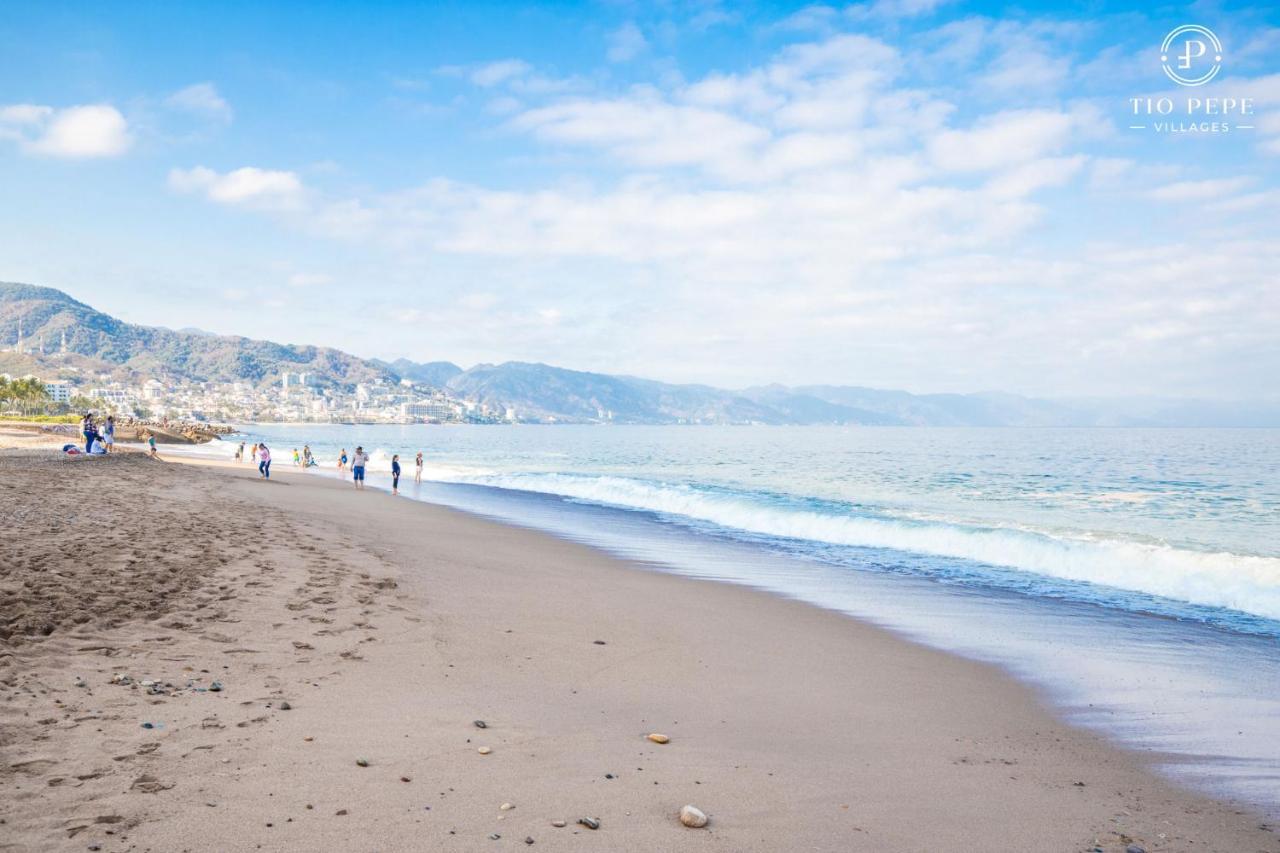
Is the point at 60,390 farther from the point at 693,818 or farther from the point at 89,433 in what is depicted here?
the point at 693,818

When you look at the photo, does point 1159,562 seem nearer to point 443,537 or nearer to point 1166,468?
point 443,537

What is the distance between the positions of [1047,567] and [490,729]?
15317mm

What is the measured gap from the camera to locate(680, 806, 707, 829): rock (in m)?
4.05

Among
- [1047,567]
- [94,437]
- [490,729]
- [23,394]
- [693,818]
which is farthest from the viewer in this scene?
[23,394]

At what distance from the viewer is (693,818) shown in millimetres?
4062

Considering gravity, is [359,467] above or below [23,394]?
below

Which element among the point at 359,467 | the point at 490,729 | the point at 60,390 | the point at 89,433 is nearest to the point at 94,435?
the point at 89,433

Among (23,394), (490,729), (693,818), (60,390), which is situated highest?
(60,390)

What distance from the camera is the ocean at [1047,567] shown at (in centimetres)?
714

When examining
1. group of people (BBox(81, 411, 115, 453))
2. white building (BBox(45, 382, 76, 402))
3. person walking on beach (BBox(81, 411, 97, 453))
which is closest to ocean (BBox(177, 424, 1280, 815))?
person walking on beach (BBox(81, 411, 97, 453))

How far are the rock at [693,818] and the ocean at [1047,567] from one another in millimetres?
3990

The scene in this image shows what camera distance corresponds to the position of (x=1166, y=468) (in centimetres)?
5153

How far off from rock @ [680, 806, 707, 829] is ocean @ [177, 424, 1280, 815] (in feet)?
13.1

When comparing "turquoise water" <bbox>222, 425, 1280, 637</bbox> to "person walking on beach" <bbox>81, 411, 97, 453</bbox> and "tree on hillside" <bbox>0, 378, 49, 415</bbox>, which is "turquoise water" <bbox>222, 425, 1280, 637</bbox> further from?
"tree on hillside" <bbox>0, 378, 49, 415</bbox>
